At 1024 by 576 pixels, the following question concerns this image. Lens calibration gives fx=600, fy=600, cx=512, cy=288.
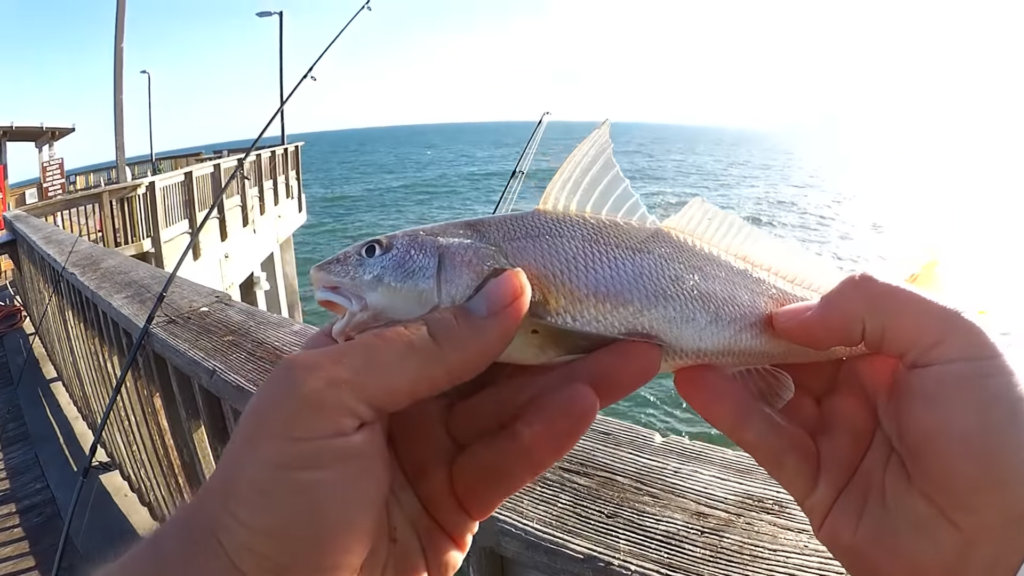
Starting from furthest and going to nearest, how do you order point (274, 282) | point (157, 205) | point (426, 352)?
point (274, 282) < point (157, 205) < point (426, 352)

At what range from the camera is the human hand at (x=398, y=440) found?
49.8 inches

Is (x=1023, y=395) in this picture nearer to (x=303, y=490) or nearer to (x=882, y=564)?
(x=882, y=564)

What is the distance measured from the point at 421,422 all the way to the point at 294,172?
1981cm

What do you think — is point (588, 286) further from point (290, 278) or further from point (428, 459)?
point (290, 278)

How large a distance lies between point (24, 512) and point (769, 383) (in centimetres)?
523

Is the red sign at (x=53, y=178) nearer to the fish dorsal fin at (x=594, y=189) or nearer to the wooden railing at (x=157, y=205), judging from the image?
the wooden railing at (x=157, y=205)

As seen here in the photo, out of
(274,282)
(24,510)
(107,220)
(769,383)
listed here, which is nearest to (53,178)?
(274,282)

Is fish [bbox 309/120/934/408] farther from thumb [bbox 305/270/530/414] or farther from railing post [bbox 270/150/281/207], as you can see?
railing post [bbox 270/150/281/207]

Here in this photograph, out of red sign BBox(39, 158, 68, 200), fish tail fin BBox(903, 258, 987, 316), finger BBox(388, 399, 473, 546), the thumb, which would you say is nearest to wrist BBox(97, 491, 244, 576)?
the thumb

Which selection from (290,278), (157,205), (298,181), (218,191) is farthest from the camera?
(298,181)

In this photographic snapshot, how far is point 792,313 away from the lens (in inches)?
77.5

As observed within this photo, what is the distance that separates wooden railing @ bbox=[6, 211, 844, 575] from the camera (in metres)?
1.41

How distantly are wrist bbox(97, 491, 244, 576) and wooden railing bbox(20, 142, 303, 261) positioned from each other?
6.84 metres

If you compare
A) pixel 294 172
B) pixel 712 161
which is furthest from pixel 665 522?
pixel 712 161
